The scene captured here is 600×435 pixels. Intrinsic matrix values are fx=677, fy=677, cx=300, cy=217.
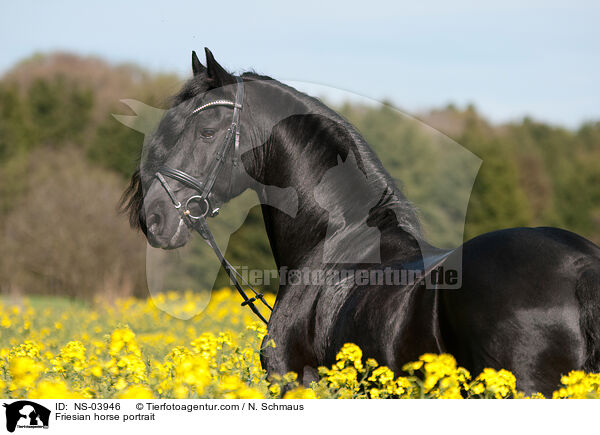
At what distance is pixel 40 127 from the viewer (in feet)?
145

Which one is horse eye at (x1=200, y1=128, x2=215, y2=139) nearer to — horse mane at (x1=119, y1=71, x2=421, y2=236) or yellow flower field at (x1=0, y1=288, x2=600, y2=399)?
horse mane at (x1=119, y1=71, x2=421, y2=236)

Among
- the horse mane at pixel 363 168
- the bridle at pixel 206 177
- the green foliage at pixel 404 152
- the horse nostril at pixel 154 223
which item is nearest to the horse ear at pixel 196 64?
the horse mane at pixel 363 168

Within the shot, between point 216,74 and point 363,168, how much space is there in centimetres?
118

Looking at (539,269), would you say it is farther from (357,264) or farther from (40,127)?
(40,127)

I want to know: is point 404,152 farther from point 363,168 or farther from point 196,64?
point 363,168

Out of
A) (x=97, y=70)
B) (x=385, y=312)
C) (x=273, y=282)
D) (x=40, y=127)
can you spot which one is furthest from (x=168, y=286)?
(x=97, y=70)

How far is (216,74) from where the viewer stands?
4555 mm

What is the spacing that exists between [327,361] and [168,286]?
24205mm

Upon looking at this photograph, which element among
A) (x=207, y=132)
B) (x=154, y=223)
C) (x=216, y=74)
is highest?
(x=216, y=74)

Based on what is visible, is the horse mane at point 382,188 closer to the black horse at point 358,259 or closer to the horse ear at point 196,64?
the black horse at point 358,259

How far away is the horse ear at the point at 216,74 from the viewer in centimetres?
452

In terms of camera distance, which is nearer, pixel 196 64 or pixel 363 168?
pixel 363 168
